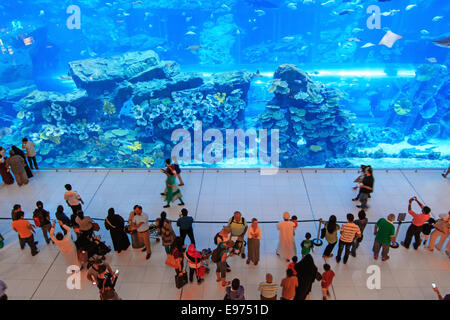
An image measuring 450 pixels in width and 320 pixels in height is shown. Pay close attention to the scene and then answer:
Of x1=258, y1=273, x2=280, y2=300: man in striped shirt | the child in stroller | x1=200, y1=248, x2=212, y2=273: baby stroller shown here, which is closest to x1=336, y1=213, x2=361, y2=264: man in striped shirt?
x1=258, y1=273, x2=280, y2=300: man in striped shirt

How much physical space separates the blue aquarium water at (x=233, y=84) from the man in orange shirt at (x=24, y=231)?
13.0 meters

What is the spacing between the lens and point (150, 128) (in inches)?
768

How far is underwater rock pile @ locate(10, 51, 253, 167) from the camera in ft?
59.7

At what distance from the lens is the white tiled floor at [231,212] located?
207 inches

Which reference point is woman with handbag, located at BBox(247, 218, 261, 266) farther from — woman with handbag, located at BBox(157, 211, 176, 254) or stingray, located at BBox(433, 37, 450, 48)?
stingray, located at BBox(433, 37, 450, 48)

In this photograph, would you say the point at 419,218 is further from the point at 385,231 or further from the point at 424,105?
the point at 424,105

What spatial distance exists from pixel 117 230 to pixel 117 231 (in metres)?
0.03

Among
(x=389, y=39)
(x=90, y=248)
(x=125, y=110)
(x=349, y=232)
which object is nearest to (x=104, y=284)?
(x=90, y=248)

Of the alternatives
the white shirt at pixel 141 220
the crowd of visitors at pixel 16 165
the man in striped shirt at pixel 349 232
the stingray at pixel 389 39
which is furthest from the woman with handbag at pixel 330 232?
the stingray at pixel 389 39

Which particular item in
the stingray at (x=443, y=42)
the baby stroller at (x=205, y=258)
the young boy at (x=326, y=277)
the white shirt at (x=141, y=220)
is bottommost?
the baby stroller at (x=205, y=258)

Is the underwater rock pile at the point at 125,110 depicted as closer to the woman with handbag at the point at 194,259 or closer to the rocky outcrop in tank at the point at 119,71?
the rocky outcrop in tank at the point at 119,71

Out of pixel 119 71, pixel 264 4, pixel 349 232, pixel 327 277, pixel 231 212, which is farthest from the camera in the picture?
pixel 264 4

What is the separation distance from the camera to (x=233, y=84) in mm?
17953

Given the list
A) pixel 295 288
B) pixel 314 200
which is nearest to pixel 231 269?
pixel 295 288
